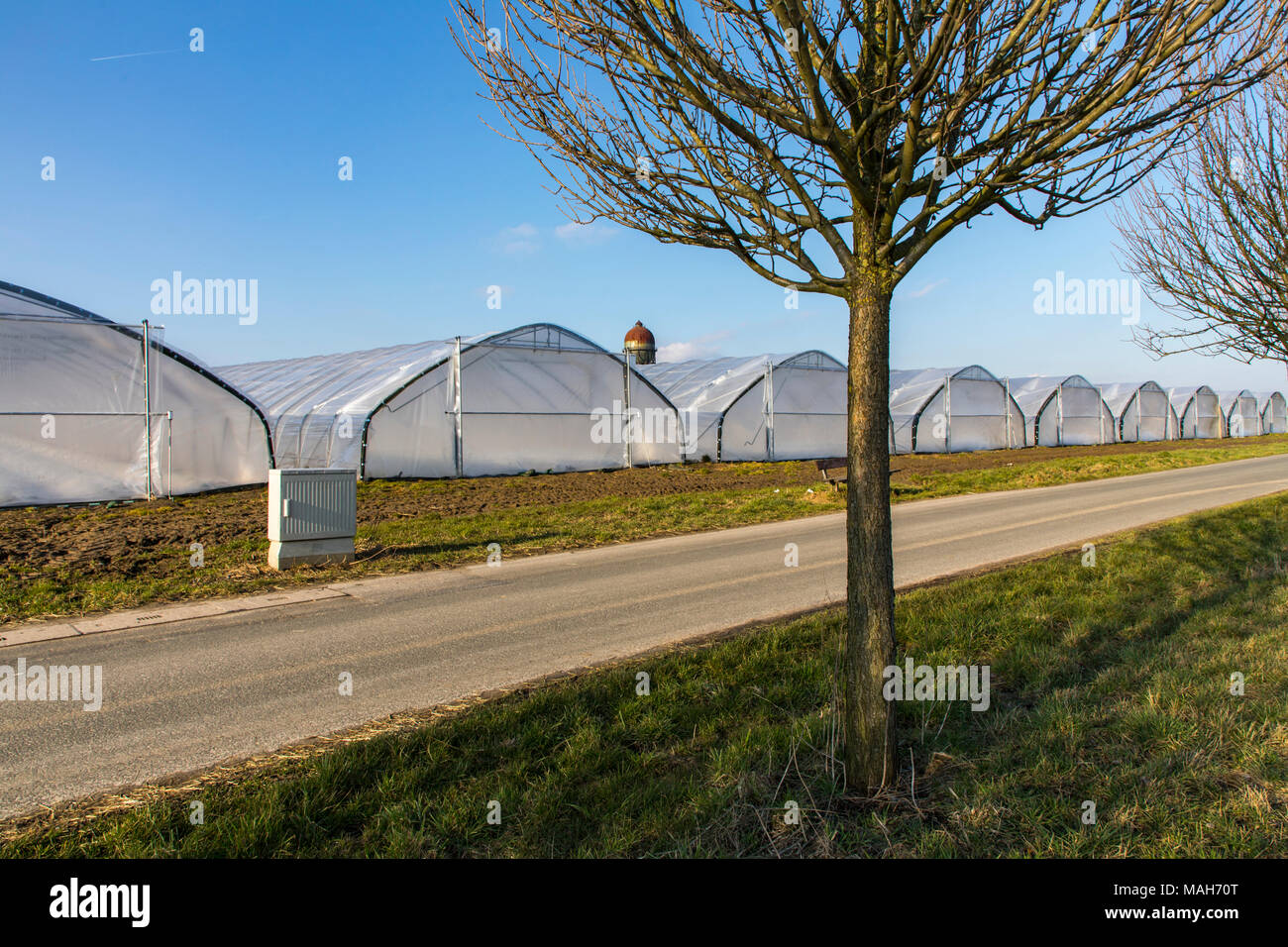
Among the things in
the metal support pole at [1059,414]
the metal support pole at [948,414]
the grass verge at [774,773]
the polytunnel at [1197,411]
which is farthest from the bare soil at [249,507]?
the polytunnel at [1197,411]

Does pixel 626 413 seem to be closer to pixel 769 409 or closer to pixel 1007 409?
pixel 769 409

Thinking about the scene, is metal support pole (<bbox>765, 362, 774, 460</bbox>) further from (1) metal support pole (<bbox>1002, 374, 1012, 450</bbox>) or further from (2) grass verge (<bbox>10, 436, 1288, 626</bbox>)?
(1) metal support pole (<bbox>1002, 374, 1012, 450</bbox>)

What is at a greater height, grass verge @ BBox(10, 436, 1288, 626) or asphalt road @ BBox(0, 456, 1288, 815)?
grass verge @ BBox(10, 436, 1288, 626)

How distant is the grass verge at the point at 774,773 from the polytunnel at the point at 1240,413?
6680cm

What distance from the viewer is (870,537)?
384cm

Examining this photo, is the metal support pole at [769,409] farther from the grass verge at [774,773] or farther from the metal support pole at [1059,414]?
the grass verge at [774,773]

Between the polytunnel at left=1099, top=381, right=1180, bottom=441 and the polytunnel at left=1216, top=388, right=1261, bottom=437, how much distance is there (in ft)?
31.2

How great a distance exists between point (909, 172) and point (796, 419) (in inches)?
1114

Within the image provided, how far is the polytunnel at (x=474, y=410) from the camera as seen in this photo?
21203 mm

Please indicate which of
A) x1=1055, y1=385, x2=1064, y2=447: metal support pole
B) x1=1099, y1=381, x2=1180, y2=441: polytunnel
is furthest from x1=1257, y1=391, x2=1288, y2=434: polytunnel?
x1=1055, y1=385, x2=1064, y2=447: metal support pole

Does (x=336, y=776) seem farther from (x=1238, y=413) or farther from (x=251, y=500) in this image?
(x=1238, y=413)

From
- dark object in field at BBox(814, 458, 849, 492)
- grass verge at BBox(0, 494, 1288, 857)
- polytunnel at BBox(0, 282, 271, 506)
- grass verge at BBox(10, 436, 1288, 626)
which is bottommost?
grass verge at BBox(0, 494, 1288, 857)

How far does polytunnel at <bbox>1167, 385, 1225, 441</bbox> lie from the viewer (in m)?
55.1

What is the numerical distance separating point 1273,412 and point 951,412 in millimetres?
47477
